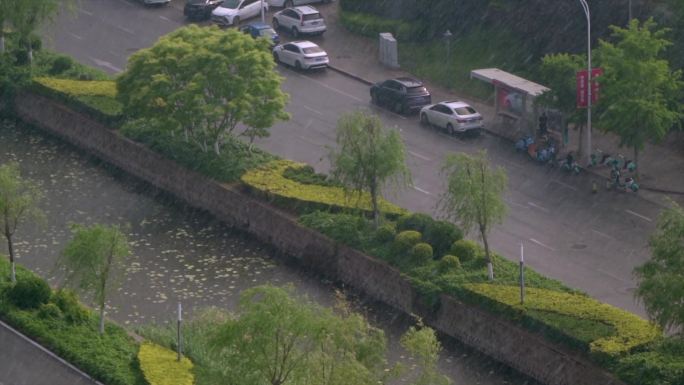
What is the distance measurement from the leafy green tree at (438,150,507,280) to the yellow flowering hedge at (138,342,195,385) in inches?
335

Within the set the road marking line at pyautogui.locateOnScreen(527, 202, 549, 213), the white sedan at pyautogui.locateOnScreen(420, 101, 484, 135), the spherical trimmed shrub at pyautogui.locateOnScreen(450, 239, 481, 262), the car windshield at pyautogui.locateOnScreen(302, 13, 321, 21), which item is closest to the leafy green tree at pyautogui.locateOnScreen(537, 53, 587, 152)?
the white sedan at pyautogui.locateOnScreen(420, 101, 484, 135)

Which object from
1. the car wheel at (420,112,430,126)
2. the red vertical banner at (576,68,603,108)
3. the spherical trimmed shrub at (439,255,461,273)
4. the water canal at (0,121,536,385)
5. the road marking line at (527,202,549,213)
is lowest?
the water canal at (0,121,536,385)

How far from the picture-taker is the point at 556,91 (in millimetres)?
50719

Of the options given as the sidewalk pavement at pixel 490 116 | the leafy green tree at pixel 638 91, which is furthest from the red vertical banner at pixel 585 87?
the sidewalk pavement at pixel 490 116

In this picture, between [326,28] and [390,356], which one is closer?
[390,356]

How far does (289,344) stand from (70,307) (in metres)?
11.0

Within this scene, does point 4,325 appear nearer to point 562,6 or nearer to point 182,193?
point 182,193

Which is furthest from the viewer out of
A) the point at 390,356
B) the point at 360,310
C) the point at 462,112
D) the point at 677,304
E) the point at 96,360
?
the point at 462,112

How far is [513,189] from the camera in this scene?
158 feet

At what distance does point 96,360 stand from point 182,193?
13.9m

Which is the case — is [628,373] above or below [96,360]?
above

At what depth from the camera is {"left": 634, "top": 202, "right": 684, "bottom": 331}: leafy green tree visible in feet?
110

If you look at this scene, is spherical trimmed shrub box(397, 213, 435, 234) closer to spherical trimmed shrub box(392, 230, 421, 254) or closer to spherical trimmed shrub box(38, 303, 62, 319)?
spherical trimmed shrub box(392, 230, 421, 254)

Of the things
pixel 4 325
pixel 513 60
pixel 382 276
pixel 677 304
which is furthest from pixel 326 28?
pixel 677 304
